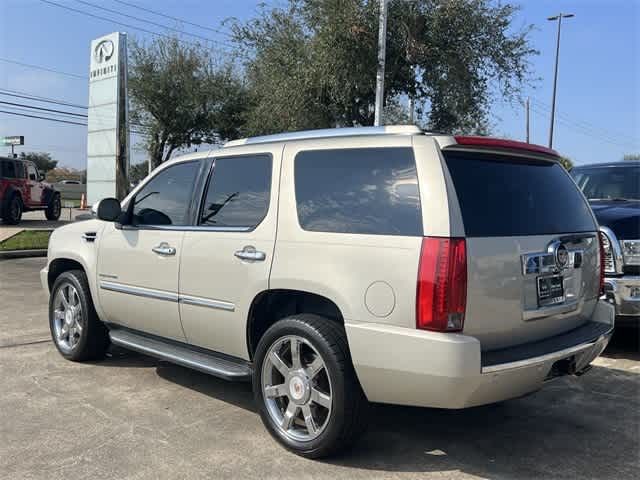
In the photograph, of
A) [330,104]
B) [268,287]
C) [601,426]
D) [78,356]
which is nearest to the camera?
[268,287]

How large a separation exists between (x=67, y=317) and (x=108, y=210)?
131 centimetres

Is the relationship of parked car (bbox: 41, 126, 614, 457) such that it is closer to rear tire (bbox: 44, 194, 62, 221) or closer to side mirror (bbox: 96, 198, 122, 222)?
side mirror (bbox: 96, 198, 122, 222)

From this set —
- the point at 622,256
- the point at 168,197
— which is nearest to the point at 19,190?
the point at 168,197

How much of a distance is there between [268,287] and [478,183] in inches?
53.3

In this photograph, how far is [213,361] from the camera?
406cm

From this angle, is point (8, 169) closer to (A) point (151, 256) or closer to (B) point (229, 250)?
(A) point (151, 256)

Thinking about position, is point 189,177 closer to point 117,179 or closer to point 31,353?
point 31,353

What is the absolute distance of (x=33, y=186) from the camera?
68.2 feet

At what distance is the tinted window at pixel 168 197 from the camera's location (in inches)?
174

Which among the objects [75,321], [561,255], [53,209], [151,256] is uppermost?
[561,255]

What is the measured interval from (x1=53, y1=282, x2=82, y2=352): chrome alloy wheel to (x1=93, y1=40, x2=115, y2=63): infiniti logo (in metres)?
11.5

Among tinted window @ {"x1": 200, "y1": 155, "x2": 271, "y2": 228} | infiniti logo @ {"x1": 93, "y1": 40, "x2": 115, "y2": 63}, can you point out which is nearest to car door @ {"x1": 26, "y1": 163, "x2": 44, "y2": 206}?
infiniti logo @ {"x1": 93, "y1": 40, "x2": 115, "y2": 63}

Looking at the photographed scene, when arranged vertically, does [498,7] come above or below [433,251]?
above

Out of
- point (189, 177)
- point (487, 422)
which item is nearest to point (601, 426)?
point (487, 422)
